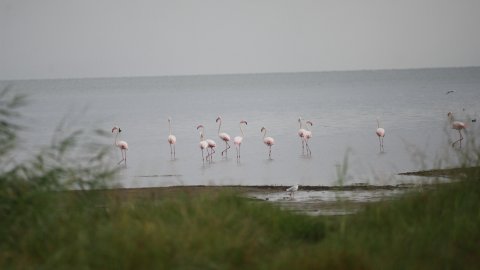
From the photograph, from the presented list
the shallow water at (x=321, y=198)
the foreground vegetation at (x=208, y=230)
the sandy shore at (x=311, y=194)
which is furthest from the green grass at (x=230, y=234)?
the shallow water at (x=321, y=198)

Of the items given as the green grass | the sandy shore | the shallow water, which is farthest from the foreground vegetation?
the shallow water

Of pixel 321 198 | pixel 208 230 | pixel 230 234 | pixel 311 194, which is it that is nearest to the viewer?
pixel 208 230

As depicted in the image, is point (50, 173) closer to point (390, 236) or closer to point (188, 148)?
point (390, 236)

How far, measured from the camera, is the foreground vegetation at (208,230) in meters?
5.61

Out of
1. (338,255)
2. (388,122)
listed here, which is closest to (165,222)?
(338,255)

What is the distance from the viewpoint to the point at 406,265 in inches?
222

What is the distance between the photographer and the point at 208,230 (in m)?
6.21

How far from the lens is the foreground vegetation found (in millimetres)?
5613

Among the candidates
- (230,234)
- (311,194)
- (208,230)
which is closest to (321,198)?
(311,194)

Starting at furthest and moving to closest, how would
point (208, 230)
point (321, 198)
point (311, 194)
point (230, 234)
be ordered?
1. point (311, 194)
2. point (321, 198)
3. point (230, 234)
4. point (208, 230)

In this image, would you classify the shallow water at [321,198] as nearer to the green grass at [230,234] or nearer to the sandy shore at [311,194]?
the sandy shore at [311,194]

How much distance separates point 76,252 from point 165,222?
1.19m

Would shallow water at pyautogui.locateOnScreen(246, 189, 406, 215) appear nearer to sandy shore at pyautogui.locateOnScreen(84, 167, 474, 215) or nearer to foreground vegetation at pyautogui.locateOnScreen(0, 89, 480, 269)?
sandy shore at pyautogui.locateOnScreen(84, 167, 474, 215)

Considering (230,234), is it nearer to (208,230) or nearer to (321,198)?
(208,230)
